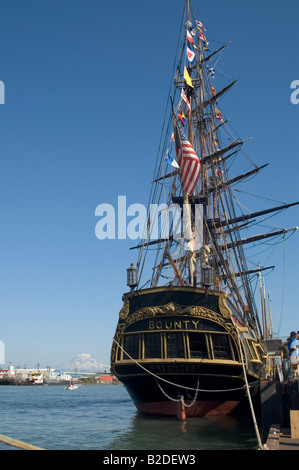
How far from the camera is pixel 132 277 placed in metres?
23.2

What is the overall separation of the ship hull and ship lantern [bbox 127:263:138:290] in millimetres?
872

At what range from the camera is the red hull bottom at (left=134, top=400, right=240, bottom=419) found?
68.8 ft

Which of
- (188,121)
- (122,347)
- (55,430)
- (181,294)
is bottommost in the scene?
(55,430)

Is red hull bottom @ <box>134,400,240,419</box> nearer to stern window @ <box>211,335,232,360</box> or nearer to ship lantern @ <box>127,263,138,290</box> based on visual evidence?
stern window @ <box>211,335,232,360</box>

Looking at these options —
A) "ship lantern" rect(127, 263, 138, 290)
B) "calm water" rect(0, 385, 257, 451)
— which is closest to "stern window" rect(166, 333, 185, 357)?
"calm water" rect(0, 385, 257, 451)

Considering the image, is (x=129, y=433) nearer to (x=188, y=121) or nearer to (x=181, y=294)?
(x=181, y=294)

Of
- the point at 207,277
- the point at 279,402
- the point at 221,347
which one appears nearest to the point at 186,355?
the point at 221,347

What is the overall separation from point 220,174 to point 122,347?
94.7ft

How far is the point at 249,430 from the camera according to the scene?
772 inches

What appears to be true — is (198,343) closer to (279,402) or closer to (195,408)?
(195,408)
